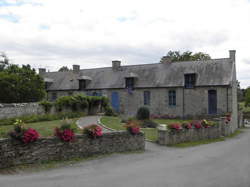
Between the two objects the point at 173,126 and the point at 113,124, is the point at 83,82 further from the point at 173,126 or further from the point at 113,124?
the point at 173,126

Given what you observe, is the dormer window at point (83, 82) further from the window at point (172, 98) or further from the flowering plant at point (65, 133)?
the flowering plant at point (65, 133)

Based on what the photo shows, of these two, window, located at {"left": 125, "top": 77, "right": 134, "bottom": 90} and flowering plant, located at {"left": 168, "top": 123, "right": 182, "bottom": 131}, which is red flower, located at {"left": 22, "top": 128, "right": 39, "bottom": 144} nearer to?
flowering plant, located at {"left": 168, "top": 123, "right": 182, "bottom": 131}

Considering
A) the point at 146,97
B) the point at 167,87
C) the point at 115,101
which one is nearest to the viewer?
the point at 167,87

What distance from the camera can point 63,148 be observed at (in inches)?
363

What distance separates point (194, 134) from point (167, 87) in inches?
468

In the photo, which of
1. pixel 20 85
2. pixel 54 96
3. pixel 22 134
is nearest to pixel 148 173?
pixel 22 134

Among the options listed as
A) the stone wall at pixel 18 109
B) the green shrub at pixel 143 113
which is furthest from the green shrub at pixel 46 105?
the green shrub at pixel 143 113

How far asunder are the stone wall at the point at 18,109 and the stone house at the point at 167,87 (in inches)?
472

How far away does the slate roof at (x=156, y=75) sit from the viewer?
25.3m

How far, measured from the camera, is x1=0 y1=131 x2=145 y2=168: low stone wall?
8.02 m

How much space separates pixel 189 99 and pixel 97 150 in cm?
1779

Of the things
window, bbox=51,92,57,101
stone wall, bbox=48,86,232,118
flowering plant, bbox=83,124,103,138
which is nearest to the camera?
flowering plant, bbox=83,124,103,138

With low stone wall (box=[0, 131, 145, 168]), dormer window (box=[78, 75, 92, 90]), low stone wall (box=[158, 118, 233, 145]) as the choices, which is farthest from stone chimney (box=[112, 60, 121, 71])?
low stone wall (box=[0, 131, 145, 168])

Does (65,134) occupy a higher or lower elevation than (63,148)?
higher
